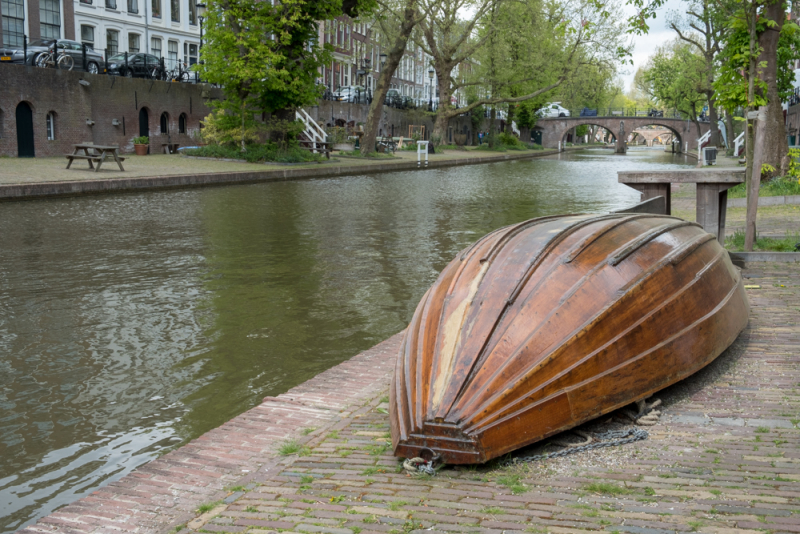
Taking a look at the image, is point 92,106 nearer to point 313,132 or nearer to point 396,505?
point 313,132

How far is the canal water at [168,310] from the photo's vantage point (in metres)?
4.93

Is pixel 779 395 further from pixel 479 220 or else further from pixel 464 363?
pixel 479 220

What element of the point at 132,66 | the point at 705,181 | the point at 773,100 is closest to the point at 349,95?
the point at 132,66

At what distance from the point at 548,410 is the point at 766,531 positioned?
44.1 inches

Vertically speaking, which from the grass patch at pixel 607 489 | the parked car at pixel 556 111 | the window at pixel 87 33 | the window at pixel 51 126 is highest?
the window at pixel 87 33

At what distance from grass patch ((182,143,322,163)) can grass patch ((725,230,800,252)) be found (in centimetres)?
2039

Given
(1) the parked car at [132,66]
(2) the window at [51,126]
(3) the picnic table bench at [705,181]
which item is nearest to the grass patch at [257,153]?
(2) the window at [51,126]

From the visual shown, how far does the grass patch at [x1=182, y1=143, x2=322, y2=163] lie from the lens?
28344 mm

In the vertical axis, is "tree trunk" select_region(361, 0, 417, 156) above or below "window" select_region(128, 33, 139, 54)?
below

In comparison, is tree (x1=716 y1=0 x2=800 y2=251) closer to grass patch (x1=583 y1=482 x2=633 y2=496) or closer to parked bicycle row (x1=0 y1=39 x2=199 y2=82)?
grass patch (x1=583 y1=482 x2=633 y2=496)

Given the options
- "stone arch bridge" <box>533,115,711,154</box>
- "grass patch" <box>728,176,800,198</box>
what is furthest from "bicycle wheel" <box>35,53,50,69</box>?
"stone arch bridge" <box>533,115,711,154</box>

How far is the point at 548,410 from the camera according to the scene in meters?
3.83

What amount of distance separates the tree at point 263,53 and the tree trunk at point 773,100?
627 inches

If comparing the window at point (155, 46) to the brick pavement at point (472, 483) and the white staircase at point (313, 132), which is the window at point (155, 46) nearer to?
the white staircase at point (313, 132)
